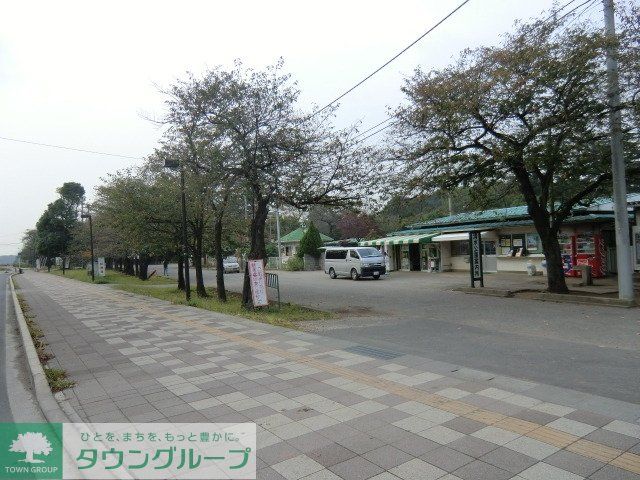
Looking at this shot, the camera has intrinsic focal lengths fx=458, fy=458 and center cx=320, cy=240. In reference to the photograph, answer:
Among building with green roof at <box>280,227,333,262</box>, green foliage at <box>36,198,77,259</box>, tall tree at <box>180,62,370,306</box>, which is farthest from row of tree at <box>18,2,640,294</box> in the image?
green foliage at <box>36,198,77,259</box>

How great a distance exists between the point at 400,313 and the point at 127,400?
839 centimetres

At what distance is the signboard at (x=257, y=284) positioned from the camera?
1276 cm

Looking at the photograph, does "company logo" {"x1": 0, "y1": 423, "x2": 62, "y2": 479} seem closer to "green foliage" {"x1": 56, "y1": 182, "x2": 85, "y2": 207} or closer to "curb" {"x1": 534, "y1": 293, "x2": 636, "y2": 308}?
"curb" {"x1": 534, "y1": 293, "x2": 636, "y2": 308}

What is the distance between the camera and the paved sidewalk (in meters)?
3.59

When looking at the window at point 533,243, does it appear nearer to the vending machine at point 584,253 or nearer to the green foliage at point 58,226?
the vending machine at point 584,253

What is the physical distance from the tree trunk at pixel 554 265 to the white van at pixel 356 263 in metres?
11.5

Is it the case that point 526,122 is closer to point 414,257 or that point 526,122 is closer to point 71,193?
point 414,257

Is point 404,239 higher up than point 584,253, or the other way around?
point 404,239

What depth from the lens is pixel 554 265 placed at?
1516 centimetres

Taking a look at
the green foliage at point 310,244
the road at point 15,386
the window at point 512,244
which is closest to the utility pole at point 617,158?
the window at point 512,244

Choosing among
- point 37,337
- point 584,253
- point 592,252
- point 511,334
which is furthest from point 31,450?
point 584,253

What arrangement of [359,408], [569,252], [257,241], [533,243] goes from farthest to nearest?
[533,243] → [569,252] → [257,241] → [359,408]

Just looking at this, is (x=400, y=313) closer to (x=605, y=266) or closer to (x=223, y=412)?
(x=223, y=412)

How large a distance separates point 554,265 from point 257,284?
981 centimetres
